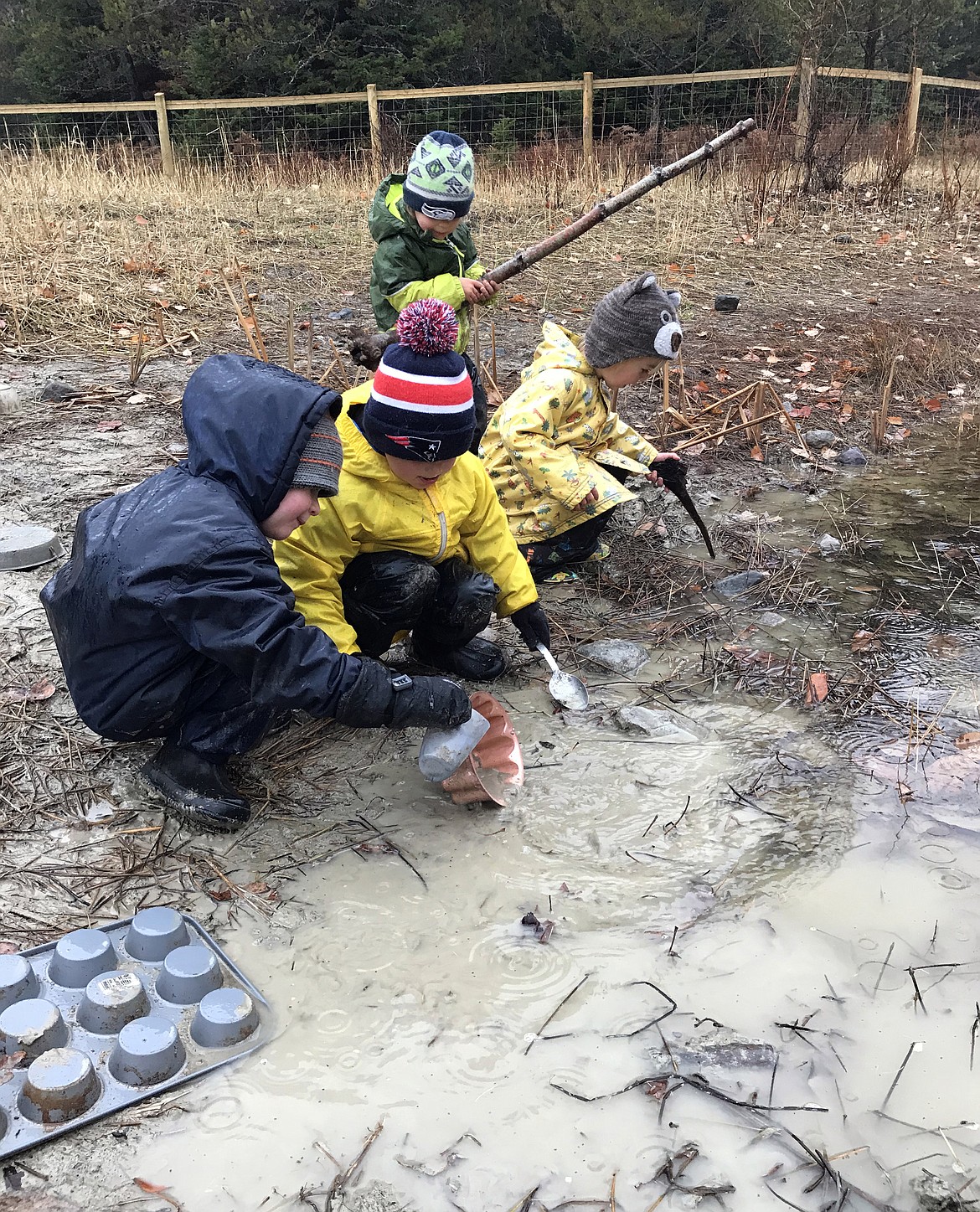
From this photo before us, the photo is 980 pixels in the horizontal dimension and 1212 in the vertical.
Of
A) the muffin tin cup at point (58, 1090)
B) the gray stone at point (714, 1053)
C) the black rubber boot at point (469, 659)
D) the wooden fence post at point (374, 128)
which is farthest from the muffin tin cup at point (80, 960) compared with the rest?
the wooden fence post at point (374, 128)

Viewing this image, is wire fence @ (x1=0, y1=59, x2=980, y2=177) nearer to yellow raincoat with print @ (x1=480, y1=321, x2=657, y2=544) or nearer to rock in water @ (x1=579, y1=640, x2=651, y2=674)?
yellow raincoat with print @ (x1=480, y1=321, x2=657, y2=544)

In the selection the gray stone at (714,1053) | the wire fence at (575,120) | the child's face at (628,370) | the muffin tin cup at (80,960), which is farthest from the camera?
the wire fence at (575,120)

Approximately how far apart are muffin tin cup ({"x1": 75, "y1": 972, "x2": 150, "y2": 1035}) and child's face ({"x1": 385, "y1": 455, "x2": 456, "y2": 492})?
131 cm

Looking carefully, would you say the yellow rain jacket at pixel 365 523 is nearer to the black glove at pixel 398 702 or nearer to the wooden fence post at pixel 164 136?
the black glove at pixel 398 702

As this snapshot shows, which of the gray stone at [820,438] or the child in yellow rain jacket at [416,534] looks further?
the gray stone at [820,438]

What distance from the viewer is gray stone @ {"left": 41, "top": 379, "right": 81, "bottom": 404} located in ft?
16.6

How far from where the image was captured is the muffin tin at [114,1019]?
1.74 meters

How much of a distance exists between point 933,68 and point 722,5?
8.27m

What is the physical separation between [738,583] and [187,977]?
8.09ft

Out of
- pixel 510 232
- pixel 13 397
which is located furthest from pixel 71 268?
pixel 510 232

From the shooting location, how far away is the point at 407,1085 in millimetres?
1843

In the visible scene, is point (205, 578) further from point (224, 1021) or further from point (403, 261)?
point (403, 261)

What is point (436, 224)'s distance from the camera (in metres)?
3.84

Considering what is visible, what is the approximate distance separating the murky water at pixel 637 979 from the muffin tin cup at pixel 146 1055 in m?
0.06
